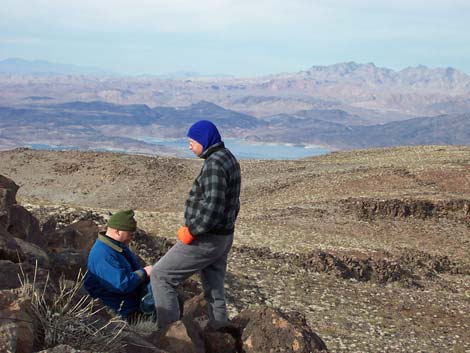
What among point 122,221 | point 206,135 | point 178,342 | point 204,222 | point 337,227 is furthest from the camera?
point 337,227

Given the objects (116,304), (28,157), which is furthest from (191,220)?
(28,157)

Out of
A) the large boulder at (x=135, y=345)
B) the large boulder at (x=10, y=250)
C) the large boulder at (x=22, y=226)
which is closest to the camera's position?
the large boulder at (x=135, y=345)

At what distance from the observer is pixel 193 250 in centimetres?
809

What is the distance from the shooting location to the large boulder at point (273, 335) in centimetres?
788

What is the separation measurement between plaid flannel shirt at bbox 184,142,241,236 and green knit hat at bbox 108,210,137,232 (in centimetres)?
103

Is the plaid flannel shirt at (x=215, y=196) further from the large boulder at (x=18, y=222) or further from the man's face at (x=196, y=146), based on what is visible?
the large boulder at (x=18, y=222)

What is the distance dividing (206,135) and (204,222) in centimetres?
124

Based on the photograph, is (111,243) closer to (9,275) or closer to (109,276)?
(109,276)

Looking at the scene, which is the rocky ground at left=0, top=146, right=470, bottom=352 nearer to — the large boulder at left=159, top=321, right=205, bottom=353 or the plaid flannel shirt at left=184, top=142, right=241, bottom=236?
the plaid flannel shirt at left=184, top=142, right=241, bottom=236

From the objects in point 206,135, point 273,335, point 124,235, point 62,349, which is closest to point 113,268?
point 124,235

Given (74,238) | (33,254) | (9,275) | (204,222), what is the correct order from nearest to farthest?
1. (9,275)
2. (204,222)
3. (33,254)
4. (74,238)

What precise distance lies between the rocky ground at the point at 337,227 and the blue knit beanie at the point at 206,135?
684 cm

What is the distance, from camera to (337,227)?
2728cm

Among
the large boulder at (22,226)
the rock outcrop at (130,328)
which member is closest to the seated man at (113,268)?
the rock outcrop at (130,328)
